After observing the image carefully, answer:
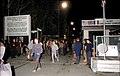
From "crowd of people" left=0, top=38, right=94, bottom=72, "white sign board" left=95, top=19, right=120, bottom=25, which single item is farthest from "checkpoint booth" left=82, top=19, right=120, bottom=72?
"crowd of people" left=0, top=38, right=94, bottom=72

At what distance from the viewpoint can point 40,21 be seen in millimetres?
45625

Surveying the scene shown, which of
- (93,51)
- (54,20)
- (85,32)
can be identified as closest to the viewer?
(93,51)

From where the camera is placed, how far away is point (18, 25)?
24.8 meters

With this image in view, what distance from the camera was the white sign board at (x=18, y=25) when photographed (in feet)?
80.5

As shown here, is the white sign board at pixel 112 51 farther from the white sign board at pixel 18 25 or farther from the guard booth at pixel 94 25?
the guard booth at pixel 94 25

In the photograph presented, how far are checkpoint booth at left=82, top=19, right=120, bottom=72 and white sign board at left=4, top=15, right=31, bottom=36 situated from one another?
616 cm

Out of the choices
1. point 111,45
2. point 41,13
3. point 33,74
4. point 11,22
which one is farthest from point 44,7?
point 33,74

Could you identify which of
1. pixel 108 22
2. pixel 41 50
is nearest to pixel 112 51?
pixel 41 50

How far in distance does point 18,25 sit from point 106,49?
11.1 metres

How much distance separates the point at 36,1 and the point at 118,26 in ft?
51.3

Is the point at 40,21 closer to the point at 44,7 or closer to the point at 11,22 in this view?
the point at 44,7

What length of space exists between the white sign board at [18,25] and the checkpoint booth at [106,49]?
242 inches

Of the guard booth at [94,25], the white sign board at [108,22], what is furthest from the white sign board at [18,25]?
the white sign board at [108,22]

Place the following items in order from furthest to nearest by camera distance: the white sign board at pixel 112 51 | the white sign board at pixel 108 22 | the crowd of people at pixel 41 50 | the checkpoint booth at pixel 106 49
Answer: the white sign board at pixel 108 22 → the white sign board at pixel 112 51 → the crowd of people at pixel 41 50 → the checkpoint booth at pixel 106 49
